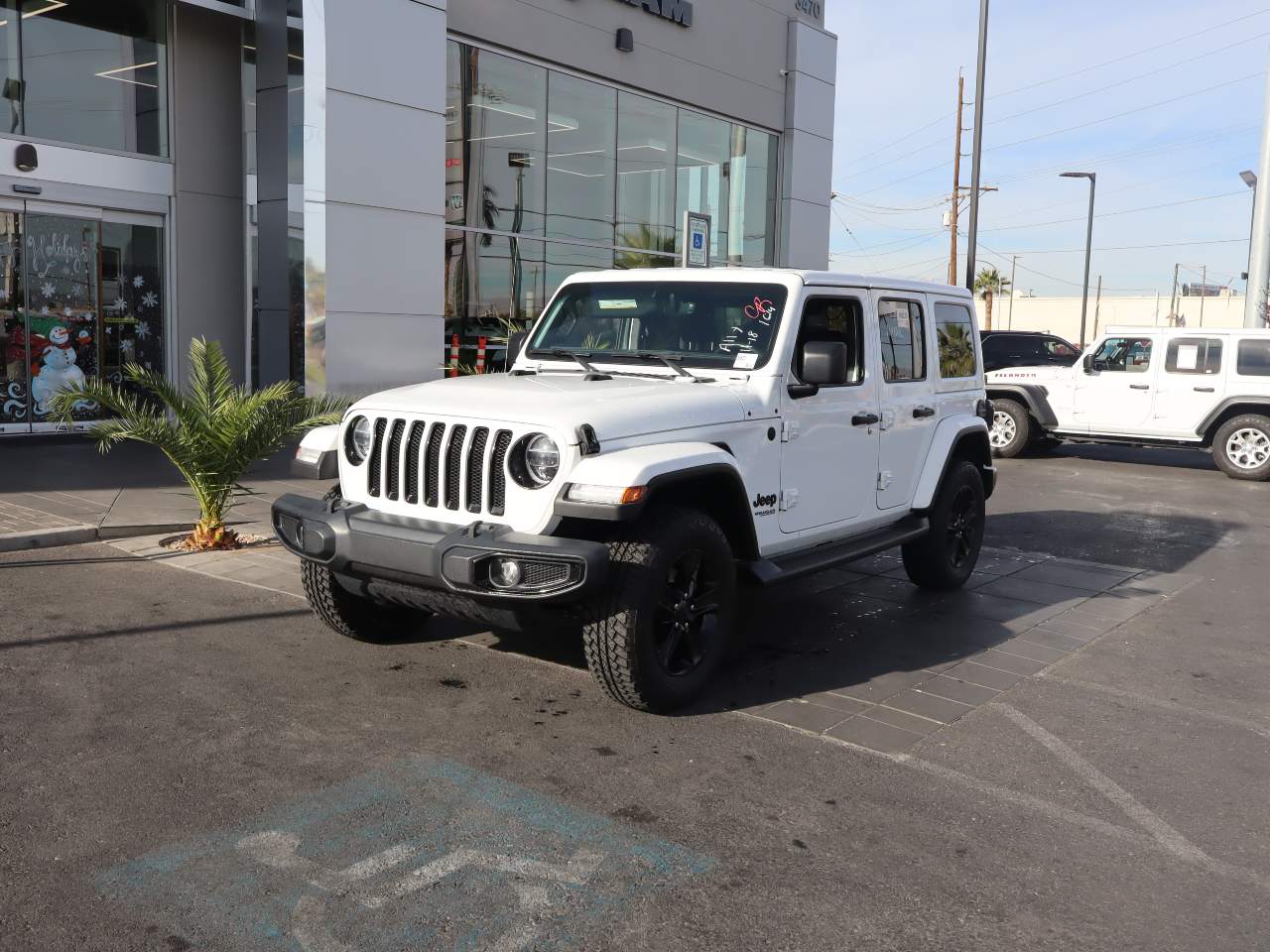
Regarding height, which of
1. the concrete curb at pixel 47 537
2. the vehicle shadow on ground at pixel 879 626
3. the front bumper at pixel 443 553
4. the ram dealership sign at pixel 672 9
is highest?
the ram dealership sign at pixel 672 9

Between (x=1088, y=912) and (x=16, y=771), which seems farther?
(x=16, y=771)

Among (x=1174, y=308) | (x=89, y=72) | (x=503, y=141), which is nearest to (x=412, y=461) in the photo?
(x=89, y=72)

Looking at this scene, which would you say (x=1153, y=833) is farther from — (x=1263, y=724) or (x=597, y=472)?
(x=597, y=472)

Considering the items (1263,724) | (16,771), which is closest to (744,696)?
(1263,724)

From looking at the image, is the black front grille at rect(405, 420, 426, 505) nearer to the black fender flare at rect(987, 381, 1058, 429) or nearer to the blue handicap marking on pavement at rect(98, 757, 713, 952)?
the blue handicap marking on pavement at rect(98, 757, 713, 952)

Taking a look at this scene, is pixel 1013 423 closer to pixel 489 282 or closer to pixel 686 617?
pixel 489 282

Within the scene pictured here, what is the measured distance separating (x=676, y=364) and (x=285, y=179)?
9668 millimetres

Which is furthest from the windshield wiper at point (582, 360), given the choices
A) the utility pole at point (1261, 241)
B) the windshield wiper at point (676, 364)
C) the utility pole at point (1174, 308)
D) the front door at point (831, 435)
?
the utility pole at point (1174, 308)

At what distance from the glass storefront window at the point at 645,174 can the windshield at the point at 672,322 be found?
11.7 meters

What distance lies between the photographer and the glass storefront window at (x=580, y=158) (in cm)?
1644

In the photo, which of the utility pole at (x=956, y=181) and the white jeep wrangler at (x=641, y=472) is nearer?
the white jeep wrangler at (x=641, y=472)

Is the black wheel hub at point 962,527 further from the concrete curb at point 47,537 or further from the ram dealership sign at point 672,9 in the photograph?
the ram dealership sign at point 672,9

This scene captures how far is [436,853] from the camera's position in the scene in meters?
3.57

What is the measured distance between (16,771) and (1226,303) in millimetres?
100443
